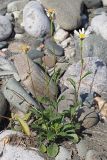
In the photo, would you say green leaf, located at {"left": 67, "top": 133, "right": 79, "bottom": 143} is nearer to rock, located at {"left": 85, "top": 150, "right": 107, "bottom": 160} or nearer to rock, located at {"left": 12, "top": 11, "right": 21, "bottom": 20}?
rock, located at {"left": 85, "top": 150, "right": 107, "bottom": 160}

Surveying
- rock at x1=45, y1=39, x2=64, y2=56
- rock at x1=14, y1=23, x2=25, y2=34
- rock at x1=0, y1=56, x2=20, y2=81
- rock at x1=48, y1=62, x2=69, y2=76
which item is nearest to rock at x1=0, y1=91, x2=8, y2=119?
rock at x1=0, y1=56, x2=20, y2=81

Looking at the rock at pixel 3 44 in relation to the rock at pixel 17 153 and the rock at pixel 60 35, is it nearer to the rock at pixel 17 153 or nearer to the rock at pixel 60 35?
the rock at pixel 60 35

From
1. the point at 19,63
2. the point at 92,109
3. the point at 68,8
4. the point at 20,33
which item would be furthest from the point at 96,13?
the point at 92,109

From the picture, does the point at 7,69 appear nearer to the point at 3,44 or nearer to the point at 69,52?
the point at 3,44

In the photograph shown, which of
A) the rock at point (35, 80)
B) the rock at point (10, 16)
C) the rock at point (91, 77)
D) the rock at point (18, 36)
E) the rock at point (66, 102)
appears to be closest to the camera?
the rock at point (66, 102)

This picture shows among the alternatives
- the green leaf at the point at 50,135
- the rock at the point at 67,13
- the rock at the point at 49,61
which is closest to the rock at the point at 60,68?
the rock at the point at 49,61

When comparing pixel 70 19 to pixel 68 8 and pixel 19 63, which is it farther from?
pixel 19 63

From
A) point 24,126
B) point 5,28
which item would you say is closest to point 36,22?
point 5,28
